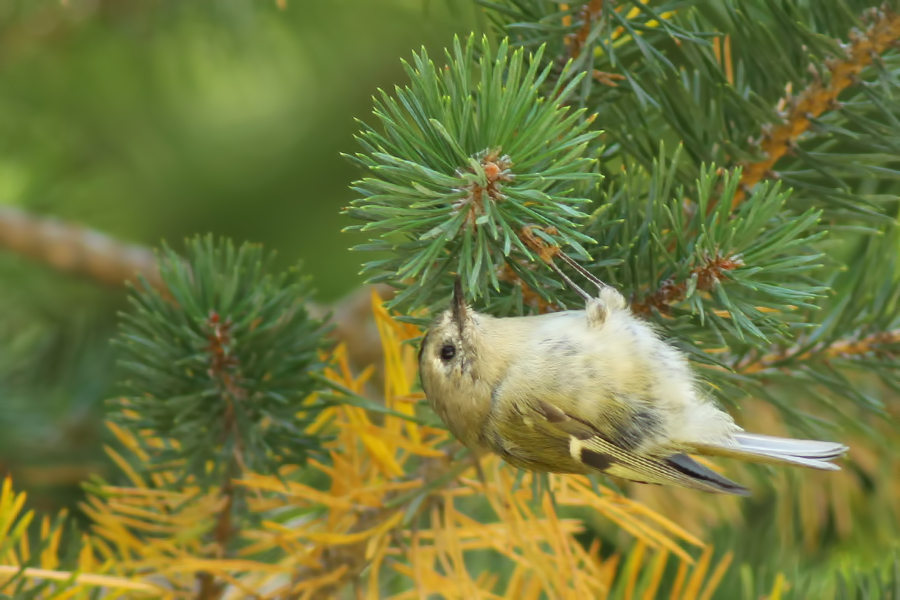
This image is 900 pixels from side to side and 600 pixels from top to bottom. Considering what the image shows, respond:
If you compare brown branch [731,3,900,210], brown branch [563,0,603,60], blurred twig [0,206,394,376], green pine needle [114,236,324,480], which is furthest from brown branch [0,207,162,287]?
brown branch [731,3,900,210]

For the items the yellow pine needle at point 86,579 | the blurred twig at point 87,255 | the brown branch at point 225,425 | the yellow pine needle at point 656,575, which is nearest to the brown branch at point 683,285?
the yellow pine needle at point 656,575

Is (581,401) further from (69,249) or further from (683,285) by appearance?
(69,249)

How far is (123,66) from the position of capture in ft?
5.88

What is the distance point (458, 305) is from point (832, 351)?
0.39 metres

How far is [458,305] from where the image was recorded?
34.5 inches

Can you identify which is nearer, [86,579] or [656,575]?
[86,579]

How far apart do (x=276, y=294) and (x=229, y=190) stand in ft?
3.51

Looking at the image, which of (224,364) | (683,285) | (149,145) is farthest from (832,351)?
(149,145)

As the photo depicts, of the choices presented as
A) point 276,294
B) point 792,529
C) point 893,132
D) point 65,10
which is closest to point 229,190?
point 65,10

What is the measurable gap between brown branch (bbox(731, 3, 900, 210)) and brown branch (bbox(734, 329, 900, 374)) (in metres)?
0.18

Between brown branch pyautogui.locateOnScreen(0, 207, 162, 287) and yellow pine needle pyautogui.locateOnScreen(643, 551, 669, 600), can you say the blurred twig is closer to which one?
brown branch pyautogui.locateOnScreen(0, 207, 162, 287)

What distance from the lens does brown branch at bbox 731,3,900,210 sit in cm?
77

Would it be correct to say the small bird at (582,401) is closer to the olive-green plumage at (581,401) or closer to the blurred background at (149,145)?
the olive-green plumage at (581,401)

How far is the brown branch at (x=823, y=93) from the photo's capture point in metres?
0.77
